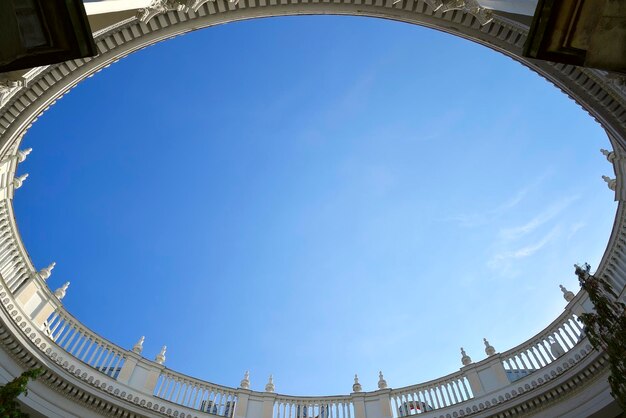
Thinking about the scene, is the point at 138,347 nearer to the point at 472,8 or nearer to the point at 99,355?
the point at 99,355

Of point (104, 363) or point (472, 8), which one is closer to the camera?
point (472, 8)

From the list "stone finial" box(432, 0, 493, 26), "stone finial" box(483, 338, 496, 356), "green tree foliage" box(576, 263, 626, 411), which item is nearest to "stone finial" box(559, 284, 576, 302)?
"stone finial" box(483, 338, 496, 356)

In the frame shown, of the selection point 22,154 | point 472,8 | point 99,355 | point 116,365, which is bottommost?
point 116,365

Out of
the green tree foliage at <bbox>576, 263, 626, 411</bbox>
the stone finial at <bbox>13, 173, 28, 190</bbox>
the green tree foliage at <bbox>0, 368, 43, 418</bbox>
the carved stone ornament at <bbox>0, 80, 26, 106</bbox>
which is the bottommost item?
the green tree foliage at <bbox>0, 368, 43, 418</bbox>

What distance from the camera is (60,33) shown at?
14.7 feet

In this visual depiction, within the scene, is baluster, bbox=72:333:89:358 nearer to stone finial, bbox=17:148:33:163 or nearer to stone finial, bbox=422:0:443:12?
stone finial, bbox=17:148:33:163

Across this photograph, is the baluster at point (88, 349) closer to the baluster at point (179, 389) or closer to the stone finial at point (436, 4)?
the baluster at point (179, 389)

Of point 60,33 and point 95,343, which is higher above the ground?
point 95,343

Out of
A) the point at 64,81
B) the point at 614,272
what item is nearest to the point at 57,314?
the point at 64,81

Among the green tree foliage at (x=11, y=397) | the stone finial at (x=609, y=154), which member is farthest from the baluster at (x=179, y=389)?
the stone finial at (x=609, y=154)

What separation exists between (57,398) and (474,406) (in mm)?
16859

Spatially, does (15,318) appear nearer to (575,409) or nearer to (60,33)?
(60,33)

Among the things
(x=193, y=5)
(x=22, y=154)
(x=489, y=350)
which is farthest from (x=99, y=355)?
(x=489, y=350)

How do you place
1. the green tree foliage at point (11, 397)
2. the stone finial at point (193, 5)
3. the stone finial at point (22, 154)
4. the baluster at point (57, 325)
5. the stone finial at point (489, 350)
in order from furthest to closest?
the stone finial at point (489, 350)
the baluster at point (57, 325)
the stone finial at point (22, 154)
the stone finial at point (193, 5)
the green tree foliage at point (11, 397)
